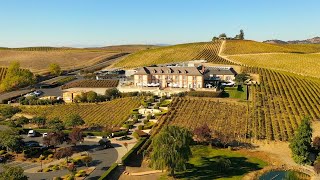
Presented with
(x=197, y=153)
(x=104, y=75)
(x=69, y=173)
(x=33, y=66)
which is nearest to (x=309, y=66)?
(x=104, y=75)

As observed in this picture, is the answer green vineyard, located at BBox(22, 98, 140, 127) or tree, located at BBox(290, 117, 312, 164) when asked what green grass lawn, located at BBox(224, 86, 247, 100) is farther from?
tree, located at BBox(290, 117, 312, 164)

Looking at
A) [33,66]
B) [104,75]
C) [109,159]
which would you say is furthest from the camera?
[33,66]

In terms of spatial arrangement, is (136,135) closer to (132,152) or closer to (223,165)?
(132,152)

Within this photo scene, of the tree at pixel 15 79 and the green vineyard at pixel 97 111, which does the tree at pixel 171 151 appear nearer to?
the green vineyard at pixel 97 111

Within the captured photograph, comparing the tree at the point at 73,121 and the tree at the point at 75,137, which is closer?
the tree at the point at 75,137

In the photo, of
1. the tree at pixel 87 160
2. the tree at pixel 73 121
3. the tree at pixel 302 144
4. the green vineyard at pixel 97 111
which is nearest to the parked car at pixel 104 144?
the tree at pixel 87 160

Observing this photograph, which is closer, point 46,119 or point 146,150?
point 146,150

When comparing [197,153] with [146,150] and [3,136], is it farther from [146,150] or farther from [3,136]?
[3,136]

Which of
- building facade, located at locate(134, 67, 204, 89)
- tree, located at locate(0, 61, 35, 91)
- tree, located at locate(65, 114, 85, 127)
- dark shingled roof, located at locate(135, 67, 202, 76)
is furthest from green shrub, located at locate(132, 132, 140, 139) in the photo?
tree, located at locate(0, 61, 35, 91)
